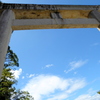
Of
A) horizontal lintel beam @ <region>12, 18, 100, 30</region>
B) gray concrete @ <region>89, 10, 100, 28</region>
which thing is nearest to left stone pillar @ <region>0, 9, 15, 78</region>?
horizontal lintel beam @ <region>12, 18, 100, 30</region>

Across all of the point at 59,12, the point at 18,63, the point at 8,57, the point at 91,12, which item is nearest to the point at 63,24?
the point at 59,12

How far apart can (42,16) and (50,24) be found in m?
0.93

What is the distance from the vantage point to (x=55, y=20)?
148 inches

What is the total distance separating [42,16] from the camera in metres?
4.36

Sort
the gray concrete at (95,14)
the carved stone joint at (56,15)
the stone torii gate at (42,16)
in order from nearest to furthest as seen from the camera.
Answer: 1. the stone torii gate at (42,16)
2. the carved stone joint at (56,15)
3. the gray concrete at (95,14)

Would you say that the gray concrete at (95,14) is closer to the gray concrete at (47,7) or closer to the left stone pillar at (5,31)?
the gray concrete at (47,7)

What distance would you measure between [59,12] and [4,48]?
2.57 metres

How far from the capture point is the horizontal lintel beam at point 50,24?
11.2 ft

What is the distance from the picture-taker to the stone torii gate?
336 centimetres

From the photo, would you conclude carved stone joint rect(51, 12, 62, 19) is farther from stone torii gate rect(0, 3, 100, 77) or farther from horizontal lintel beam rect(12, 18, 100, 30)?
horizontal lintel beam rect(12, 18, 100, 30)

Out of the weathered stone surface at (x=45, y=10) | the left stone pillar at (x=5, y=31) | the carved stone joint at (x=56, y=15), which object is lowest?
the left stone pillar at (x=5, y=31)

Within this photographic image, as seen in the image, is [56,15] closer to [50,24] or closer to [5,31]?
[50,24]

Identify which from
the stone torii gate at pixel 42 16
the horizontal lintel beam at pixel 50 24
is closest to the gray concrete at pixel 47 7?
the stone torii gate at pixel 42 16

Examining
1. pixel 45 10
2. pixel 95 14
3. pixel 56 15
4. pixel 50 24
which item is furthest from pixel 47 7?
pixel 95 14
